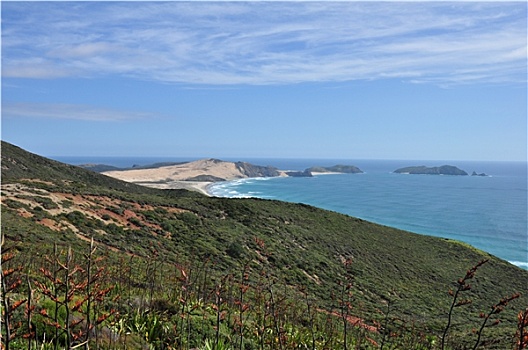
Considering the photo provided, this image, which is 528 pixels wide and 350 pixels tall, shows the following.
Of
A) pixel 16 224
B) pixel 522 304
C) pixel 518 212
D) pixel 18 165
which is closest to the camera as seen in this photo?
pixel 16 224

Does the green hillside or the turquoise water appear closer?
the green hillside

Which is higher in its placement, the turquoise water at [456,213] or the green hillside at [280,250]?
the green hillside at [280,250]

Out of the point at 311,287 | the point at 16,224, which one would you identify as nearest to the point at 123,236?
the point at 16,224

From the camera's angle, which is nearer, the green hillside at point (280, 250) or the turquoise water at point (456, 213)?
the green hillside at point (280, 250)

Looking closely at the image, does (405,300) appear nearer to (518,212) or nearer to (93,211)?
(93,211)

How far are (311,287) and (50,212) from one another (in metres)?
15.8

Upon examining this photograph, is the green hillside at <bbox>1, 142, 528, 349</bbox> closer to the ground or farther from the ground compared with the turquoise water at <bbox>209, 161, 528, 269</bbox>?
farther from the ground

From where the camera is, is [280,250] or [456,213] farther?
[456,213]

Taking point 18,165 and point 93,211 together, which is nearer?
point 93,211

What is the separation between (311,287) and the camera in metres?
23.7

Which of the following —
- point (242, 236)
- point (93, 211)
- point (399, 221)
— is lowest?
point (399, 221)

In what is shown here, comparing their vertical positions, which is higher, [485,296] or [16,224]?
[16,224]

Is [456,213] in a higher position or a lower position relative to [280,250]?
lower

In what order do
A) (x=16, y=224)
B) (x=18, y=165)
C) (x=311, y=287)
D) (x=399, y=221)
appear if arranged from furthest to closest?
(x=399, y=221) < (x=18, y=165) < (x=311, y=287) < (x=16, y=224)
